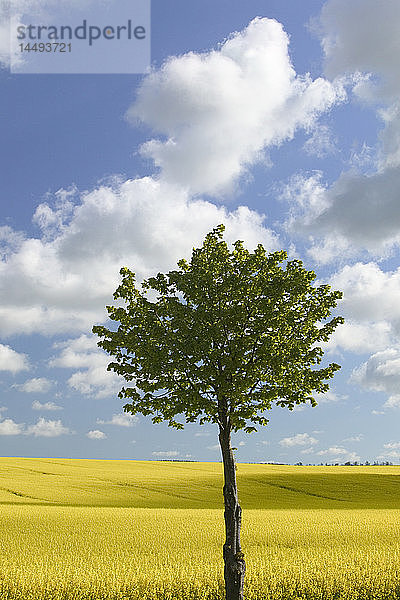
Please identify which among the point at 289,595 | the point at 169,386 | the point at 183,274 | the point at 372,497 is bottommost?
the point at 372,497

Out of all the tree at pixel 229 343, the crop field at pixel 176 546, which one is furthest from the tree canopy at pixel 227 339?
the crop field at pixel 176 546

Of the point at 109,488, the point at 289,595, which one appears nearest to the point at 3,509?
the point at 109,488

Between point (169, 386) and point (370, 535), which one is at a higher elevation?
point (169, 386)

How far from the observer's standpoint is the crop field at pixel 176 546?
18.7 meters

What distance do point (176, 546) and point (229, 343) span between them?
48.1ft

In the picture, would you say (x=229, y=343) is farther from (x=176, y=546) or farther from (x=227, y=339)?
(x=176, y=546)

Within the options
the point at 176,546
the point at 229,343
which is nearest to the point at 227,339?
the point at 229,343

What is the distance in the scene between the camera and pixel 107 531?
31453 mm

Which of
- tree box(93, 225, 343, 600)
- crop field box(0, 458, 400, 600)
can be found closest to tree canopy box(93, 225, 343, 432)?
tree box(93, 225, 343, 600)

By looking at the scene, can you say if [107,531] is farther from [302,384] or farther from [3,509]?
[302,384]

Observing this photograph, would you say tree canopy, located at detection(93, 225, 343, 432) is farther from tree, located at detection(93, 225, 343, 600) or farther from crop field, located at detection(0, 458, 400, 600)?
crop field, located at detection(0, 458, 400, 600)

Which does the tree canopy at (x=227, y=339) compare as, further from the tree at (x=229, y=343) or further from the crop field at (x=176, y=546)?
the crop field at (x=176, y=546)

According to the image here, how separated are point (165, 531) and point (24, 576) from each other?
1255 cm

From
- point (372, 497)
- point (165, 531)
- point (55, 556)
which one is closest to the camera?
point (55, 556)
